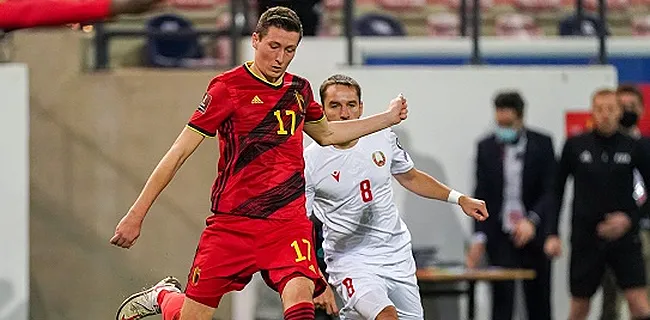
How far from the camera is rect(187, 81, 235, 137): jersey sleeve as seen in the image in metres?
7.59

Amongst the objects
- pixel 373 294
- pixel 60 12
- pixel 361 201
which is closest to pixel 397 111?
pixel 361 201

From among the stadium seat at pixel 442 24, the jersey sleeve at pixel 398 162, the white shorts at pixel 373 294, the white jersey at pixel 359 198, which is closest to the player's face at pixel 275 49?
the white jersey at pixel 359 198

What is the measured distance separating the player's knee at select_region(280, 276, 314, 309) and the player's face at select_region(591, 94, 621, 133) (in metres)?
4.76

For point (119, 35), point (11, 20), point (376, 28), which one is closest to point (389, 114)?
point (11, 20)

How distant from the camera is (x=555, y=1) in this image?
16000mm

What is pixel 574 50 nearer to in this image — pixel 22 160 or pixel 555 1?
pixel 555 1

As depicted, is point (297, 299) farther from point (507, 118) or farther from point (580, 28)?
point (580, 28)

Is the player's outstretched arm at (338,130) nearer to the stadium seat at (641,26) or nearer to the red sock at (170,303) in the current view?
the red sock at (170,303)

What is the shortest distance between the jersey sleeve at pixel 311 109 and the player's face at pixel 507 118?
157 inches

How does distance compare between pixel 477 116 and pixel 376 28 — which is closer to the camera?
pixel 477 116

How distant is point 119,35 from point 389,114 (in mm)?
5202

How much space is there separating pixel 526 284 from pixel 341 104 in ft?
13.1

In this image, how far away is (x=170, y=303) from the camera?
8336mm

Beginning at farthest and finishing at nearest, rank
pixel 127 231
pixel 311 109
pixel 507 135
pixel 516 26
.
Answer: pixel 516 26 → pixel 507 135 → pixel 311 109 → pixel 127 231
